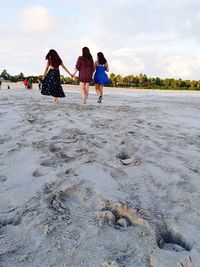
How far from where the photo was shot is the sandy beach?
1.89 meters

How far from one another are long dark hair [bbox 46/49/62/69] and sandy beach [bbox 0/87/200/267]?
514 centimetres

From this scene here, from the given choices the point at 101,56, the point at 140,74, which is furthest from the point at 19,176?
the point at 140,74

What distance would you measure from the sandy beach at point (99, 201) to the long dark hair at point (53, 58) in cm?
514

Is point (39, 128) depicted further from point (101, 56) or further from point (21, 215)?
point (101, 56)

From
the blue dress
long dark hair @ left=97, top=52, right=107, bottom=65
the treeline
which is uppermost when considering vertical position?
long dark hair @ left=97, top=52, right=107, bottom=65

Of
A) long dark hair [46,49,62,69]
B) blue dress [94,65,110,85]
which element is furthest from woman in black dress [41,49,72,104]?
blue dress [94,65,110,85]

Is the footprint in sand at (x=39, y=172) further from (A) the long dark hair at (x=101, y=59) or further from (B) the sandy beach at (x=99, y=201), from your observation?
(A) the long dark hair at (x=101, y=59)

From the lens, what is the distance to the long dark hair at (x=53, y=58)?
8.98 metres

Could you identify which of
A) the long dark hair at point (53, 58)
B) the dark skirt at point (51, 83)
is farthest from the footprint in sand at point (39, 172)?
the dark skirt at point (51, 83)

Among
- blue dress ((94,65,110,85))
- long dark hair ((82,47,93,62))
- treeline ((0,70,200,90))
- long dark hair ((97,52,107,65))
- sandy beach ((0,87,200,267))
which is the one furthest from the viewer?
treeline ((0,70,200,90))

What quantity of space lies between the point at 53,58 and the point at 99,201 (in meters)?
7.15

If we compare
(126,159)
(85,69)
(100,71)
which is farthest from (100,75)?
(126,159)

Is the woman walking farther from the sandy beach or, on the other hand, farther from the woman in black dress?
the sandy beach

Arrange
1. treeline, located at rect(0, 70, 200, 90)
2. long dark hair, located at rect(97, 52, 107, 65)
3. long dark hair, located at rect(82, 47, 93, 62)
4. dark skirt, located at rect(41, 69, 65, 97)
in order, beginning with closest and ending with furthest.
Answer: dark skirt, located at rect(41, 69, 65, 97) < long dark hair, located at rect(82, 47, 93, 62) < long dark hair, located at rect(97, 52, 107, 65) < treeline, located at rect(0, 70, 200, 90)
